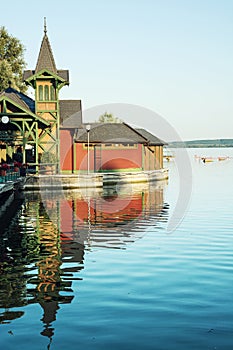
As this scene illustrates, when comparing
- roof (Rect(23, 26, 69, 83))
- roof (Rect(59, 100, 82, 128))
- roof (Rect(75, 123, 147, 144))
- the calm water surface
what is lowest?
the calm water surface

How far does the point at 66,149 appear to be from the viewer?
50594 millimetres

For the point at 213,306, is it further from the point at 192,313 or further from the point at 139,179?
the point at 139,179

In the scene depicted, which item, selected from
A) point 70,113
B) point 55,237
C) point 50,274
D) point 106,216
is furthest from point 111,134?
point 50,274

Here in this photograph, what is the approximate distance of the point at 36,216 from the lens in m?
25.1

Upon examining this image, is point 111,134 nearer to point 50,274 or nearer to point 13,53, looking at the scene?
point 13,53

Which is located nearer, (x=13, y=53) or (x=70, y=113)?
(x=70, y=113)

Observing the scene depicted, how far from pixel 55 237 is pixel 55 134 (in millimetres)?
27948

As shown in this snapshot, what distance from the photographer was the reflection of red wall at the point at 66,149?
165ft

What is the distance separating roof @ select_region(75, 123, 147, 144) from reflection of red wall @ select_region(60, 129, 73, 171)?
1245 mm

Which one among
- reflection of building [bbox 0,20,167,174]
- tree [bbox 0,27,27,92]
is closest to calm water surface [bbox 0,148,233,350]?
reflection of building [bbox 0,20,167,174]

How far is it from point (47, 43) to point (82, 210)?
25.1 meters

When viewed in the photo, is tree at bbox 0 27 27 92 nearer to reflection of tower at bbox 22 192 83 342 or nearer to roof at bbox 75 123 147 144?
roof at bbox 75 123 147 144

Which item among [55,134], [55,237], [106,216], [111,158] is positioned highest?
Answer: [55,134]

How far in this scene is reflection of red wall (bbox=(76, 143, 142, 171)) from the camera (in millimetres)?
51469
